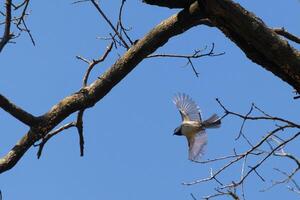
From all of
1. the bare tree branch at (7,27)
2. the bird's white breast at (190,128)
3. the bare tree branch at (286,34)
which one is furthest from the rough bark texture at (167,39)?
the bird's white breast at (190,128)

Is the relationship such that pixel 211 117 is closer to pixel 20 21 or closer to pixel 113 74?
pixel 113 74

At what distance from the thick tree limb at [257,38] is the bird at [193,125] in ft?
4.21

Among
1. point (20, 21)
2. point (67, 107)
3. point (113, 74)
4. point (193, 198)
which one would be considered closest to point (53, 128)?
point (67, 107)

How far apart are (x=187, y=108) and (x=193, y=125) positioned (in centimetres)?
22

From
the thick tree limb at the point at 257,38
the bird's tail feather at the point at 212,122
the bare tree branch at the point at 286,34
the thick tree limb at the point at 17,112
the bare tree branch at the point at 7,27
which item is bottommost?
the thick tree limb at the point at 257,38

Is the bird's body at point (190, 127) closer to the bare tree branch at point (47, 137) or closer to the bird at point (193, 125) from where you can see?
the bird at point (193, 125)

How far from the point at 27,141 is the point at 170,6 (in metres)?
1.07

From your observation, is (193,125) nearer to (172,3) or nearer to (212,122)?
(212,122)

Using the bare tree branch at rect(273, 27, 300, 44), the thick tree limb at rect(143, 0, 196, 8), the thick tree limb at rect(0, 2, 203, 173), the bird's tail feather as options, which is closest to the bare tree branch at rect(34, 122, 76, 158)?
the thick tree limb at rect(0, 2, 203, 173)

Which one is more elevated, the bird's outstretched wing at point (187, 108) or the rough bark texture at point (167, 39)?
the bird's outstretched wing at point (187, 108)

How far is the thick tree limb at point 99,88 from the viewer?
280 centimetres

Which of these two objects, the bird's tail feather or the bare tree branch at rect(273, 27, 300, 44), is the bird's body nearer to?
the bird's tail feather

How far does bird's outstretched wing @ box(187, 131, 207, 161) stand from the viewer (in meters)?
3.79

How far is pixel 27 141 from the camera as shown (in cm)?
291
